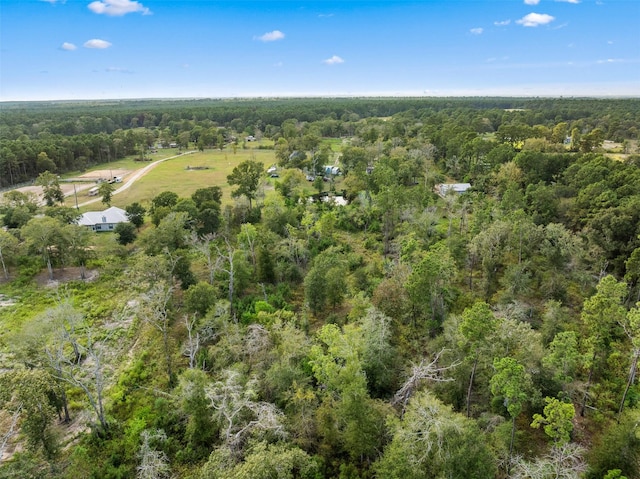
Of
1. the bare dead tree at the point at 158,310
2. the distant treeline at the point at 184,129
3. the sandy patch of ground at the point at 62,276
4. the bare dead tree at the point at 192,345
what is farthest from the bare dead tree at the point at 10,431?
the distant treeline at the point at 184,129

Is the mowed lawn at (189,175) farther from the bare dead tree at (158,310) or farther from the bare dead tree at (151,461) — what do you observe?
the bare dead tree at (151,461)

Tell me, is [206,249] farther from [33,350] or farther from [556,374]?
[556,374]

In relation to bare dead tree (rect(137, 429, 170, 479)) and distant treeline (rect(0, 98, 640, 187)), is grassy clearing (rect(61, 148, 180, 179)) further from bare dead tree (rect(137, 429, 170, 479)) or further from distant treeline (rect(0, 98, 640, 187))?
bare dead tree (rect(137, 429, 170, 479))

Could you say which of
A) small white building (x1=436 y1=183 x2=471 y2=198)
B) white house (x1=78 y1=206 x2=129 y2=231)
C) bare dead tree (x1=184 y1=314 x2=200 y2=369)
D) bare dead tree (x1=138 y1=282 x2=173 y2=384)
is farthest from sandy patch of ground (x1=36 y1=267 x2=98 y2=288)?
small white building (x1=436 y1=183 x2=471 y2=198)

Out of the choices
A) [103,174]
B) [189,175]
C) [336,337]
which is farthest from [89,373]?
[103,174]

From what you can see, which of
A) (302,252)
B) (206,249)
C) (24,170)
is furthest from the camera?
(24,170)

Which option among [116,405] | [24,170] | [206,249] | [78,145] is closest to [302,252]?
[206,249]
